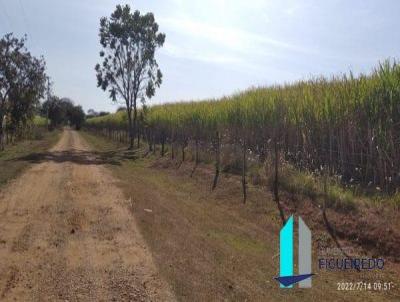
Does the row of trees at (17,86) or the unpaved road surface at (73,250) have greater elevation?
the row of trees at (17,86)

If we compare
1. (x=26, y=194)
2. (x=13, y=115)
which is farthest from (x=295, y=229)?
(x=13, y=115)

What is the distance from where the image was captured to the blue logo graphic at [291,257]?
558 cm

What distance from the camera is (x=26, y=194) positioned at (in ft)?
35.5

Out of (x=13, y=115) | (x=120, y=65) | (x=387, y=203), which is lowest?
(x=387, y=203)

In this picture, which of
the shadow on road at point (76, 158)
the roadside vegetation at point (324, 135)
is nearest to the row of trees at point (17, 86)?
the shadow on road at point (76, 158)

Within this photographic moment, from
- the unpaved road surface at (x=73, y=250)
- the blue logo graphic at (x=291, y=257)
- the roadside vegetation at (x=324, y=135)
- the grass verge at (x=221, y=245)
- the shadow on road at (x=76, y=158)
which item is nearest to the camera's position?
the unpaved road surface at (x=73, y=250)

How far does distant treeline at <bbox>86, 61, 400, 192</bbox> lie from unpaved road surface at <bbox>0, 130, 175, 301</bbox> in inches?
184

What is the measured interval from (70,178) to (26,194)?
2.77 m

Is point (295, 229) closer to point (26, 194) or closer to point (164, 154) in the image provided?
point (26, 194)

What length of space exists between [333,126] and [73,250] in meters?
6.80

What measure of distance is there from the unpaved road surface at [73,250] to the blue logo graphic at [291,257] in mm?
1718

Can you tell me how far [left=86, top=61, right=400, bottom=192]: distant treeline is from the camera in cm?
867

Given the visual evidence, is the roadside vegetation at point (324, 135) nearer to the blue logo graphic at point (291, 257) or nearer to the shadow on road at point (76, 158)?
the blue logo graphic at point (291, 257)

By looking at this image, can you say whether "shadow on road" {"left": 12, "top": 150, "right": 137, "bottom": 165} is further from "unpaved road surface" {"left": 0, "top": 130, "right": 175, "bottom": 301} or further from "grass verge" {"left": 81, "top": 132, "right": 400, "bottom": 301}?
"unpaved road surface" {"left": 0, "top": 130, "right": 175, "bottom": 301}
